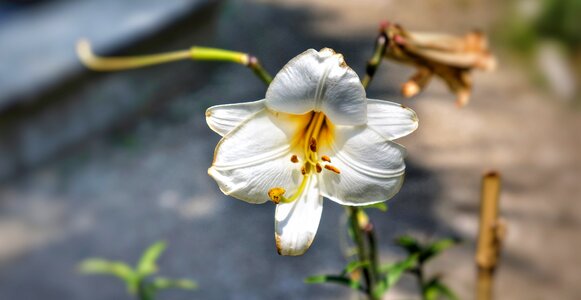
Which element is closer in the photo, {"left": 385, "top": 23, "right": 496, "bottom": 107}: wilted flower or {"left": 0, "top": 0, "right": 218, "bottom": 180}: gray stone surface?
{"left": 385, "top": 23, "right": 496, "bottom": 107}: wilted flower

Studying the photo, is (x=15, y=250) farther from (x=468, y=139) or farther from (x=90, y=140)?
(x=468, y=139)

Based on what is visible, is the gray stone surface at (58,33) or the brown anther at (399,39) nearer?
the brown anther at (399,39)

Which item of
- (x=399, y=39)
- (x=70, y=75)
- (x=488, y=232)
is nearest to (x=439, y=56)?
(x=399, y=39)

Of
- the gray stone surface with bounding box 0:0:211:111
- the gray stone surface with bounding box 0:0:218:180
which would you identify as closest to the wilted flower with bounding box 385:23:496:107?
the gray stone surface with bounding box 0:0:218:180

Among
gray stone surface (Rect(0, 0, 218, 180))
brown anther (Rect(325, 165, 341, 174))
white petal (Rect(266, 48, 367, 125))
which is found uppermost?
gray stone surface (Rect(0, 0, 218, 180))

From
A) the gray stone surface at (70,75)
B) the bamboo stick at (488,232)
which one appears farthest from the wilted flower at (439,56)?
the gray stone surface at (70,75)

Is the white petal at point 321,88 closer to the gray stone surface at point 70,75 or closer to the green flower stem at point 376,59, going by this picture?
the green flower stem at point 376,59

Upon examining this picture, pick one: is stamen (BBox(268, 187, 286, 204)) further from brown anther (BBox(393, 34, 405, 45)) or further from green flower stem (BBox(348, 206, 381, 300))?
brown anther (BBox(393, 34, 405, 45))
